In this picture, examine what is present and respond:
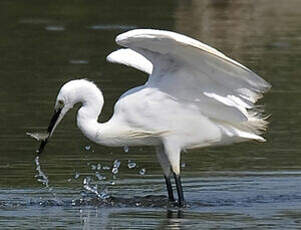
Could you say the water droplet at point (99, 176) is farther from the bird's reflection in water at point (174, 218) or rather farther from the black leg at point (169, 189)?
the bird's reflection in water at point (174, 218)

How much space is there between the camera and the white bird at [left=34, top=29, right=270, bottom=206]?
12664 mm

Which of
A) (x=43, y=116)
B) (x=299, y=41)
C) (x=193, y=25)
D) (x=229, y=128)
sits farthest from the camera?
(x=193, y=25)

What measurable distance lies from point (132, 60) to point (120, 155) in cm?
175

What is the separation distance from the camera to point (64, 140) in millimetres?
15766

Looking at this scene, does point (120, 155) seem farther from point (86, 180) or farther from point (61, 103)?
point (61, 103)

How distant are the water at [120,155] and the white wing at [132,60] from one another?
1.13 meters

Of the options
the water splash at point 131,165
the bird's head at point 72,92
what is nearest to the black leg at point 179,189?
the bird's head at point 72,92

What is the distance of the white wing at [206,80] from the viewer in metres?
12.4

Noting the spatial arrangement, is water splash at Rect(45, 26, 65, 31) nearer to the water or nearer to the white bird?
the water

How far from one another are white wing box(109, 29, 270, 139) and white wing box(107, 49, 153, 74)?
0.68 m

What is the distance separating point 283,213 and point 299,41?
12321 mm

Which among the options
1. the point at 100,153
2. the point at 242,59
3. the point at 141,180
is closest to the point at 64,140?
the point at 100,153

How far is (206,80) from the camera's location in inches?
508

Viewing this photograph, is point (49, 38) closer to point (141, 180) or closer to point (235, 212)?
point (141, 180)
